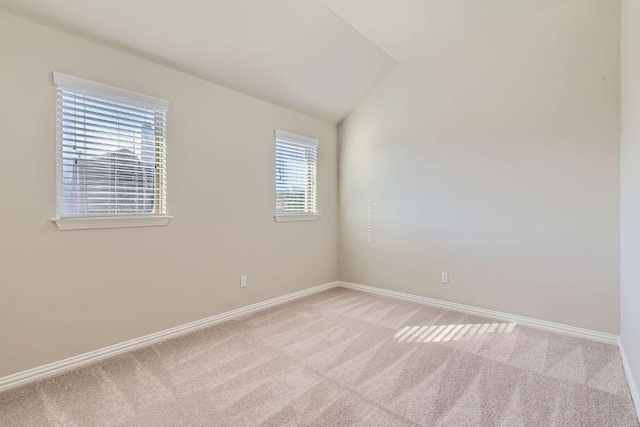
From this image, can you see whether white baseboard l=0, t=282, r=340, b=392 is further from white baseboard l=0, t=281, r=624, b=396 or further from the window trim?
the window trim

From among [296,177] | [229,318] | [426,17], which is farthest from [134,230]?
[426,17]

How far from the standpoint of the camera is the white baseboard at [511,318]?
2.68 metres

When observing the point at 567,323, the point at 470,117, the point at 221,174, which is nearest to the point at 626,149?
the point at 470,117

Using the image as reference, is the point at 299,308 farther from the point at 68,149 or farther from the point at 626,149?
the point at 626,149

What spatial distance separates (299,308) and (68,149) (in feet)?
8.49

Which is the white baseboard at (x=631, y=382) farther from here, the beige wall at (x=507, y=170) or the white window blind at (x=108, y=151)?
the white window blind at (x=108, y=151)

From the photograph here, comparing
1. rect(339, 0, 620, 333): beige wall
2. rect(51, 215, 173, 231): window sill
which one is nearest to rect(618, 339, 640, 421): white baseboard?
rect(339, 0, 620, 333): beige wall

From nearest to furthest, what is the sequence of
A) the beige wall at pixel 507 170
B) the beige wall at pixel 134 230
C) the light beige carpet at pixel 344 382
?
the light beige carpet at pixel 344 382
the beige wall at pixel 134 230
the beige wall at pixel 507 170

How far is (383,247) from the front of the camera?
409 centimetres

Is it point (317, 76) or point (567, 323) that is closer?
point (567, 323)

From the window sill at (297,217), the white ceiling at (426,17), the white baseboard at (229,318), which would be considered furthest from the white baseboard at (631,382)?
the window sill at (297,217)

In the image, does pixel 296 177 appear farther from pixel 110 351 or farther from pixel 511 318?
pixel 511 318

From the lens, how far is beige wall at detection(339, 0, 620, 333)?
268 cm

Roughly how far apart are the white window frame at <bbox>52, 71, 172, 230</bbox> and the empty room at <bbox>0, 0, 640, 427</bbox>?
15mm
